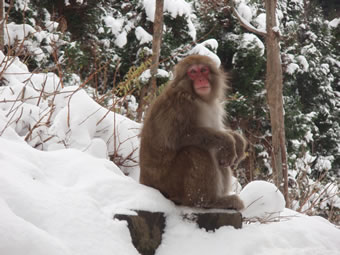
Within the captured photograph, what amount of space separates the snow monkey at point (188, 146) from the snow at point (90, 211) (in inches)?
7.0

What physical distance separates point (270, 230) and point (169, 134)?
96 centimetres

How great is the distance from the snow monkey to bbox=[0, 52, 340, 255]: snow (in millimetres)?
178

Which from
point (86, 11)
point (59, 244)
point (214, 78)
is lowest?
point (59, 244)

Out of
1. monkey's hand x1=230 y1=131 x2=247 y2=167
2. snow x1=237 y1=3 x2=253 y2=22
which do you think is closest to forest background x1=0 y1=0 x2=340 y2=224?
snow x1=237 y1=3 x2=253 y2=22

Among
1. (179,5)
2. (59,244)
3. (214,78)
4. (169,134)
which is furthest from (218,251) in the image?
(179,5)

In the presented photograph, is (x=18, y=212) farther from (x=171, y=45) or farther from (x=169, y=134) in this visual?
(x=171, y=45)

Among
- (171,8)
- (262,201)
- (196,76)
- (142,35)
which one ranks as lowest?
(262,201)

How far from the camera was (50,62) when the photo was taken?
9.05 metres

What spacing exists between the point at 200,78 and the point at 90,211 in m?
1.32

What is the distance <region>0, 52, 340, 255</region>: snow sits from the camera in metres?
1.79

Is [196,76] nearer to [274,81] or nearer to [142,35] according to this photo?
[274,81]

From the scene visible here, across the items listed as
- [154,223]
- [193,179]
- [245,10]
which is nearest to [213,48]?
[245,10]

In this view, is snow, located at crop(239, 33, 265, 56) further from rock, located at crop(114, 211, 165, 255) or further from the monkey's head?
rock, located at crop(114, 211, 165, 255)

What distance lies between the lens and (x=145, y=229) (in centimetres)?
228
